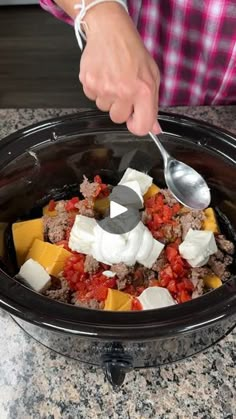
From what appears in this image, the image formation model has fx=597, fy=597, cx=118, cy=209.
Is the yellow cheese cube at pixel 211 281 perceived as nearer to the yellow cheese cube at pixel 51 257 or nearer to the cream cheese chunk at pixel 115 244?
the cream cheese chunk at pixel 115 244

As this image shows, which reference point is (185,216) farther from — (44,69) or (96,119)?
(44,69)

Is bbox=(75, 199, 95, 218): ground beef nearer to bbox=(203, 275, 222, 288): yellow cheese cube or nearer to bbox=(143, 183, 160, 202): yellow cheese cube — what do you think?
bbox=(143, 183, 160, 202): yellow cheese cube

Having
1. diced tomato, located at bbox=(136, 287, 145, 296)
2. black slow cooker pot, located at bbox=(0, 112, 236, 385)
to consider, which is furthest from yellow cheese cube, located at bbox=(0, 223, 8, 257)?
diced tomato, located at bbox=(136, 287, 145, 296)

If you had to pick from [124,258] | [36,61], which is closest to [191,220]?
[124,258]

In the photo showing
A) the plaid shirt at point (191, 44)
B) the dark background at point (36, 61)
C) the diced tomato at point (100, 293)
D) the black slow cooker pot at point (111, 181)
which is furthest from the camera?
the dark background at point (36, 61)

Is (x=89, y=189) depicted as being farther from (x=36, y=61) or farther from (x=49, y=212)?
(x=36, y=61)

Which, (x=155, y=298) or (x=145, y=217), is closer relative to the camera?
(x=155, y=298)

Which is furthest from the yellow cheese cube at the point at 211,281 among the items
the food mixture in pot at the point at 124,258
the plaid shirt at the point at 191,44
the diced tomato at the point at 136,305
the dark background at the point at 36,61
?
the dark background at the point at 36,61
